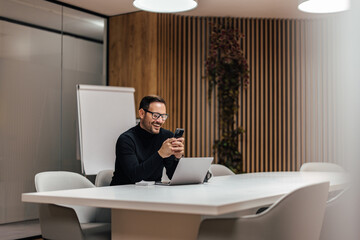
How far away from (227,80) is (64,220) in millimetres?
4503

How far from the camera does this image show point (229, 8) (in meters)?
6.41

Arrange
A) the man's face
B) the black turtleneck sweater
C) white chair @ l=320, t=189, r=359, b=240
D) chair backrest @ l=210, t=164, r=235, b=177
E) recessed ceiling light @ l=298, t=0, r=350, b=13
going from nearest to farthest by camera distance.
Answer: white chair @ l=320, t=189, r=359, b=240 → the black turtleneck sweater → the man's face → recessed ceiling light @ l=298, t=0, r=350, b=13 → chair backrest @ l=210, t=164, r=235, b=177

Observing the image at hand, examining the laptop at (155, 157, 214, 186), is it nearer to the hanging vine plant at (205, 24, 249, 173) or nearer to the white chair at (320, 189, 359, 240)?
the white chair at (320, 189, 359, 240)

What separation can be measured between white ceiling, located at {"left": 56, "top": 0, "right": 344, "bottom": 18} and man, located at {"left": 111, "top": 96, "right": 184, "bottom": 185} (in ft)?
9.73

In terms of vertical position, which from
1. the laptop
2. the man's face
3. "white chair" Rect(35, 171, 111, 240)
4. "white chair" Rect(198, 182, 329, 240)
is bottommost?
"white chair" Rect(35, 171, 111, 240)

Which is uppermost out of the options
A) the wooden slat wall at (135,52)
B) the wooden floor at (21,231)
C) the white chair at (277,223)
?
the wooden slat wall at (135,52)

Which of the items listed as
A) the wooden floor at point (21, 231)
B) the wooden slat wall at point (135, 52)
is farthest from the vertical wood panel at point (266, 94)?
the wooden floor at point (21, 231)

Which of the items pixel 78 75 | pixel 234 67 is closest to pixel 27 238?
pixel 78 75

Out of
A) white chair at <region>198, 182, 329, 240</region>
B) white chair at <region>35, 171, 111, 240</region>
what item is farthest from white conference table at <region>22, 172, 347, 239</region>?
Answer: white chair at <region>35, 171, 111, 240</region>

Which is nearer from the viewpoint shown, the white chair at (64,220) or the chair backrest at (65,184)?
the white chair at (64,220)

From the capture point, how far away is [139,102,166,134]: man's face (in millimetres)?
3428

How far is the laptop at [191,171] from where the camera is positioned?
2678mm

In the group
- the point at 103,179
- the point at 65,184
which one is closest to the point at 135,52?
the point at 103,179

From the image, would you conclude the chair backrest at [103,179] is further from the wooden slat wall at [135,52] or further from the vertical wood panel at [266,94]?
the vertical wood panel at [266,94]
